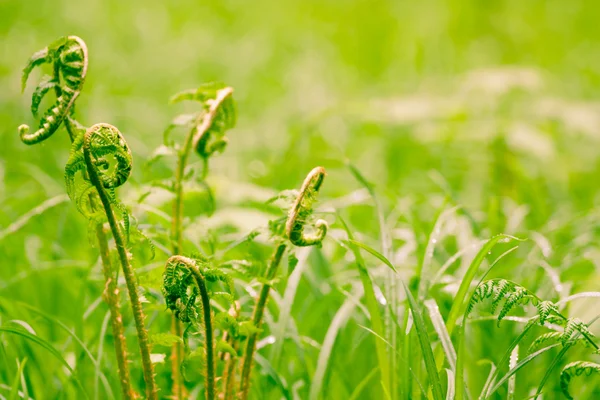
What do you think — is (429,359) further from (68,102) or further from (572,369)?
(68,102)

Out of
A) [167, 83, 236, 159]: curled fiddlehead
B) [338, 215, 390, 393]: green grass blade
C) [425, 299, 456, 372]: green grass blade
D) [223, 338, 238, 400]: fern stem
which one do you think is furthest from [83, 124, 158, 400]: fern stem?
[425, 299, 456, 372]: green grass blade

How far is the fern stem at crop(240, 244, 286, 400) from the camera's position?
3.60ft

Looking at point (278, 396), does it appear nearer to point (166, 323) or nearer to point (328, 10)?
point (166, 323)

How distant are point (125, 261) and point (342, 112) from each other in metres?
2.43

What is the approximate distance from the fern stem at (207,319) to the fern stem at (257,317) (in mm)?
86

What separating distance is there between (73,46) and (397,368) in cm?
80

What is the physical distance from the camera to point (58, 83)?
1.03m

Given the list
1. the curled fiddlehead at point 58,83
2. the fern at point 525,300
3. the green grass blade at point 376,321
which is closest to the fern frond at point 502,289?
the fern at point 525,300

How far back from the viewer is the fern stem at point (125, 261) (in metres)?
0.92

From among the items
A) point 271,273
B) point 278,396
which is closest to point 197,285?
point 271,273

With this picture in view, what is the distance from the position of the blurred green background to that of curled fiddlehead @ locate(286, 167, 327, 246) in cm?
45

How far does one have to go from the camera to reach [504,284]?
1.01 meters

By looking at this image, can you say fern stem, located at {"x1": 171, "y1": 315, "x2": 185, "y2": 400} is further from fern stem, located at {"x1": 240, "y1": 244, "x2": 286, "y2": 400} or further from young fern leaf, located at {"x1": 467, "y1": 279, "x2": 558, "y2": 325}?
young fern leaf, located at {"x1": 467, "y1": 279, "x2": 558, "y2": 325}

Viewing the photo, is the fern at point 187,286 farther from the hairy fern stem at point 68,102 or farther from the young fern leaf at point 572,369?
the young fern leaf at point 572,369
